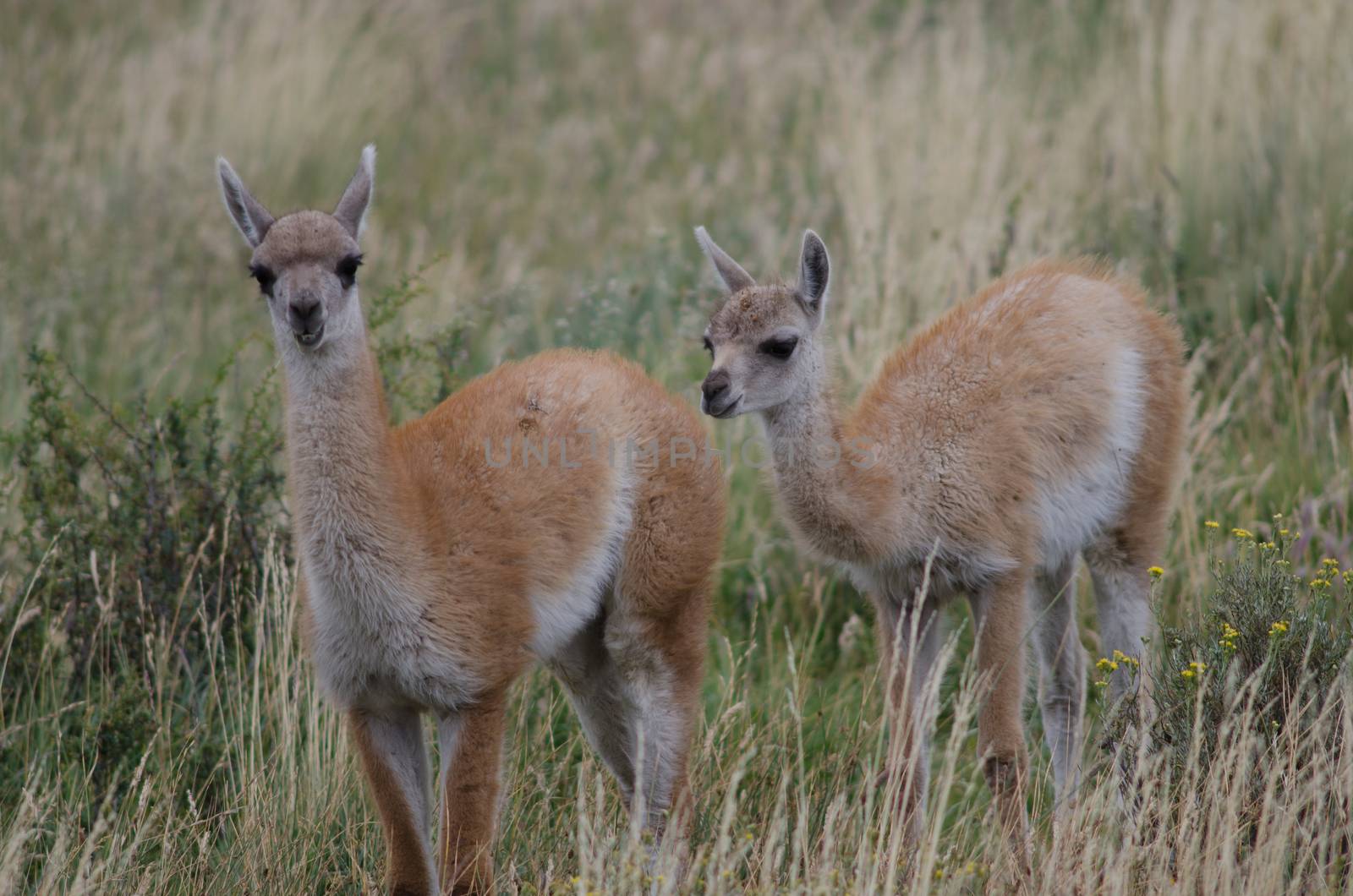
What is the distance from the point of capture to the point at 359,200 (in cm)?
470

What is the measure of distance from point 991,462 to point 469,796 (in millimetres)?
2183

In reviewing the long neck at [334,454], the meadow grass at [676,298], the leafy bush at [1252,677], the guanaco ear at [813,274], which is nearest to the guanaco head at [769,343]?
the guanaco ear at [813,274]

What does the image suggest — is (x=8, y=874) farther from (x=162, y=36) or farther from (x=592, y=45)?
(x=592, y=45)

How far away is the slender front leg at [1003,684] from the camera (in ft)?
16.8

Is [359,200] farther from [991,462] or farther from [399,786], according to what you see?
[991,462]

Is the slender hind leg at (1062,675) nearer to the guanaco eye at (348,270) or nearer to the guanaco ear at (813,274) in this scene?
the guanaco ear at (813,274)

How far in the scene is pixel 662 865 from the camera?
409 centimetres

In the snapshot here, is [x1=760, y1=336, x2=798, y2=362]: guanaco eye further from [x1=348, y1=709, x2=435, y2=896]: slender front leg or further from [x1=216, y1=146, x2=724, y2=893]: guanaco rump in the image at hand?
[x1=348, y1=709, x2=435, y2=896]: slender front leg

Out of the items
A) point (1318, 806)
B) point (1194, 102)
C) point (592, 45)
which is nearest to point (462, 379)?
point (1318, 806)

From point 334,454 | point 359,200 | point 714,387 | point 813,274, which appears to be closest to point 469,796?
point 334,454

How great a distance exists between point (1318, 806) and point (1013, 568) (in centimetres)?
157

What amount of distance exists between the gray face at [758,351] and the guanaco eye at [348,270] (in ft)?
3.93

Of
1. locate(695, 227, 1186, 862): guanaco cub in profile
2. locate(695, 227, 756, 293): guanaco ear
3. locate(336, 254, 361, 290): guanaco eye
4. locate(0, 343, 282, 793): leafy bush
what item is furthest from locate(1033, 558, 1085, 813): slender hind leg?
locate(0, 343, 282, 793): leafy bush

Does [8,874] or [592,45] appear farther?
[592,45]
